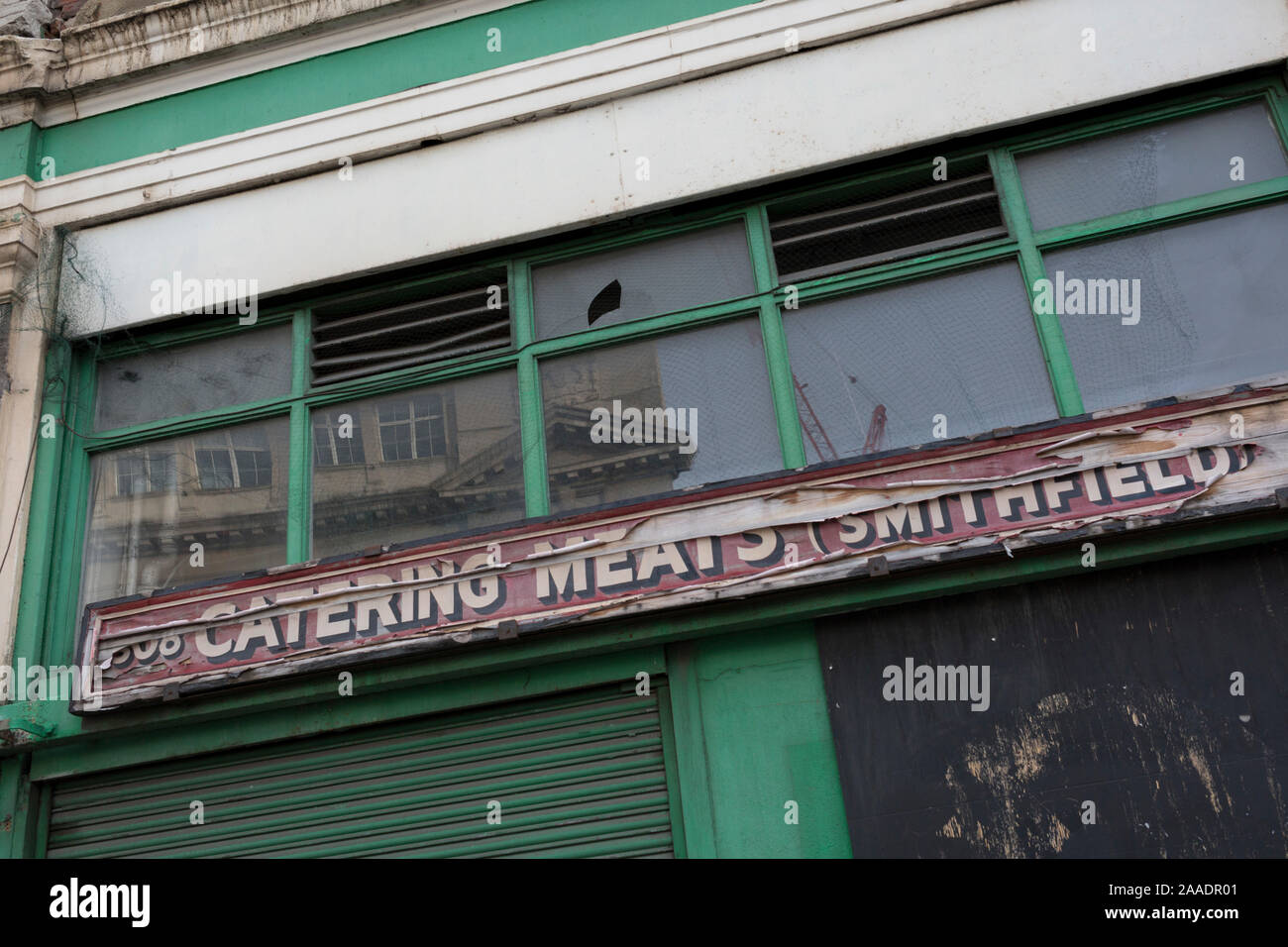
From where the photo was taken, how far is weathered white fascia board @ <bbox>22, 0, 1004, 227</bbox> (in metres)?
6.86

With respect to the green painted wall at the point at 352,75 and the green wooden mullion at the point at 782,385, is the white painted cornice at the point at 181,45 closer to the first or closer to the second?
the green painted wall at the point at 352,75

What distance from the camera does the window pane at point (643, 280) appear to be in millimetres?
6684

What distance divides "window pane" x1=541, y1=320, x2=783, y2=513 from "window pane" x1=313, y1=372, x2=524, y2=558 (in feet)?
0.99

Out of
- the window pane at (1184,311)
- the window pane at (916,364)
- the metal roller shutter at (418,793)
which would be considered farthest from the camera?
the window pane at (916,364)

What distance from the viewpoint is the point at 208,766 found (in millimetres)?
6176

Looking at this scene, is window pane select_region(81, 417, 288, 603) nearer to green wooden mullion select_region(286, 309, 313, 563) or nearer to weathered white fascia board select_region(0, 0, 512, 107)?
green wooden mullion select_region(286, 309, 313, 563)

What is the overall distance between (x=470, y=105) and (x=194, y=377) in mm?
2616

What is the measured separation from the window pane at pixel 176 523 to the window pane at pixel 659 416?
187 cm

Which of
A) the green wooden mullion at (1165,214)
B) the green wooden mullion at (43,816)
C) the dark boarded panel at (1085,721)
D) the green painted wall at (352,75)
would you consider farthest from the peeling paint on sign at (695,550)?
the green painted wall at (352,75)

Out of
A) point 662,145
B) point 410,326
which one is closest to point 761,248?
point 662,145

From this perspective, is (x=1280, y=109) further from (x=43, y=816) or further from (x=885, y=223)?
(x=43, y=816)

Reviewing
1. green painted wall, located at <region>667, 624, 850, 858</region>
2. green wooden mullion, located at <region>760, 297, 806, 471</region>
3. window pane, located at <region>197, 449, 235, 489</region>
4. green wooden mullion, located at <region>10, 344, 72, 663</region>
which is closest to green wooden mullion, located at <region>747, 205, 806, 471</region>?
green wooden mullion, located at <region>760, 297, 806, 471</region>

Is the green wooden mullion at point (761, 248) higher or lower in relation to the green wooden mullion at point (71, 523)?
higher
